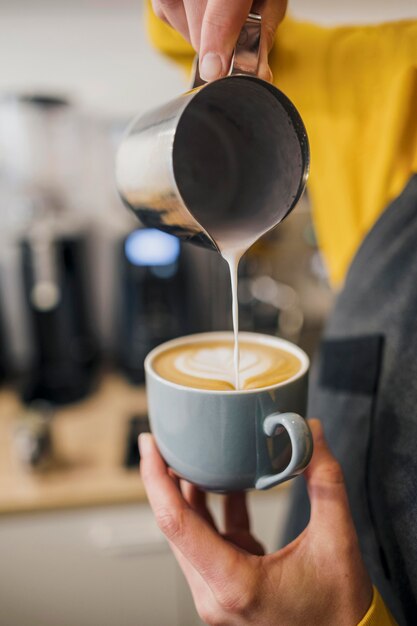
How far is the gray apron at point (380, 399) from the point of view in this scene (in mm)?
553

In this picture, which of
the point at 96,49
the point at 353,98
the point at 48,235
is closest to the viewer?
the point at 353,98

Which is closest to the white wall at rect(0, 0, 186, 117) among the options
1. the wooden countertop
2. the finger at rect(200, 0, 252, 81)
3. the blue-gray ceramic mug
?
the wooden countertop

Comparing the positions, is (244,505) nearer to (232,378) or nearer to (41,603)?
(232,378)

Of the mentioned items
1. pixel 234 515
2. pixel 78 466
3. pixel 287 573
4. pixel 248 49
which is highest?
pixel 248 49

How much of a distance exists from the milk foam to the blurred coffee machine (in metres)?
0.77

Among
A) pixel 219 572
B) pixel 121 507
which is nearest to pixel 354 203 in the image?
pixel 219 572

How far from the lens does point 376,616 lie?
485mm

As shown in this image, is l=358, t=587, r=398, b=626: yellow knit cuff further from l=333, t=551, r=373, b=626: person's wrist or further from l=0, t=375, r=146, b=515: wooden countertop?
l=0, t=375, r=146, b=515: wooden countertop

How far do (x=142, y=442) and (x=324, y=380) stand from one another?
11.7 inches

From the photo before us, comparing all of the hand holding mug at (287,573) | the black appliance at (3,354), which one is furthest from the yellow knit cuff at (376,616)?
the black appliance at (3,354)

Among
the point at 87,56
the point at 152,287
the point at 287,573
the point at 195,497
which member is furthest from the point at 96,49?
the point at 287,573

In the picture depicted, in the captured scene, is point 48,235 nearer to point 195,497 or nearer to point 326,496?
point 195,497

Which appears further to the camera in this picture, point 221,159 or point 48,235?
point 48,235

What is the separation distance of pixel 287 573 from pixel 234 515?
0.21 m
